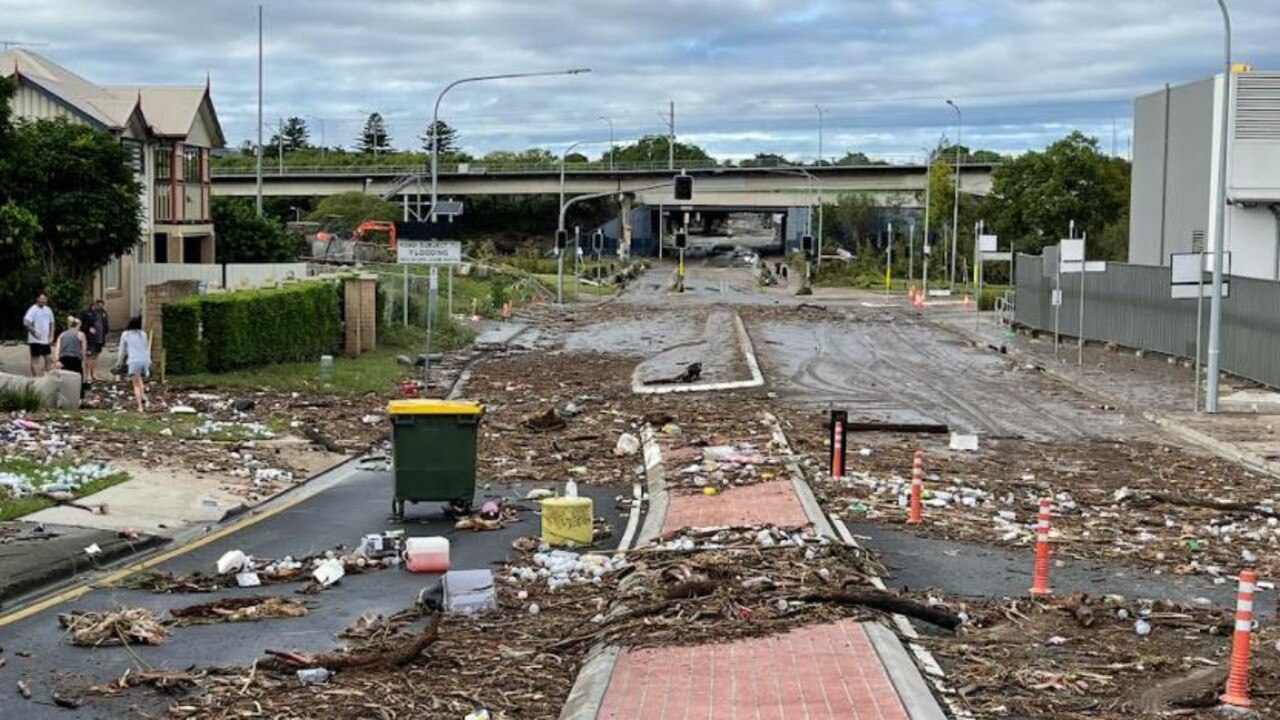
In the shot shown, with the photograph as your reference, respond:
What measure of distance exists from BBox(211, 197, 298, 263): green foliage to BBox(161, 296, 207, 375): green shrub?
25697mm

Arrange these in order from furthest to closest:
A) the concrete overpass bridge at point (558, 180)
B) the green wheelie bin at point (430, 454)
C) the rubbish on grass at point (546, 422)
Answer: the concrete overpass bridge at point (558, 180) → the rubbish on grass at point (546, 422) → the green wheelie bin at point (430, 454)

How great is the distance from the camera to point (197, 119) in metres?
50.8

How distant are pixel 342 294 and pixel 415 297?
10293 millimetres

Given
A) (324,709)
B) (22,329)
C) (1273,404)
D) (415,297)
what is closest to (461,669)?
(324,709)

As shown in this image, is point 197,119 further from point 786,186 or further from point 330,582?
point 786,186

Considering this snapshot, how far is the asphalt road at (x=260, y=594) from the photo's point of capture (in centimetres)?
978

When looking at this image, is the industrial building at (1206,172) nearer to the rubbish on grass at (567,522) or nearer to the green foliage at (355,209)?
the rubbish on grass at (567,522)

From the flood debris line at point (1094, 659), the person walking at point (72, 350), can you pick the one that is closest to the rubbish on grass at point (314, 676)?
the flood debris line at point (1094, 659)

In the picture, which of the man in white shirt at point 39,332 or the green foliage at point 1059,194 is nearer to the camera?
the man in white shirt at point 39,332

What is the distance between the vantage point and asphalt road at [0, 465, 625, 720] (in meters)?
9.78

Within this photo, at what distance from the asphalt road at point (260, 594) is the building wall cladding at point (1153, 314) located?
20838 millimetres

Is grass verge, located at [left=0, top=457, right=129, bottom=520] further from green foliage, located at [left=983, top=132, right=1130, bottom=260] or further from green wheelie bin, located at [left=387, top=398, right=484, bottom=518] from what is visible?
green foliage, located at [left=983, top=132, right=1130, bottom=260]

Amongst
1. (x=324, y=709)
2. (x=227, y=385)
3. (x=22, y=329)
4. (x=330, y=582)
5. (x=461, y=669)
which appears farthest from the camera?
(x=22, y=329)

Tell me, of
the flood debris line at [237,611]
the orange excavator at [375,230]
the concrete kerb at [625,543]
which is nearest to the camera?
the concrete kerb at [625,543]
